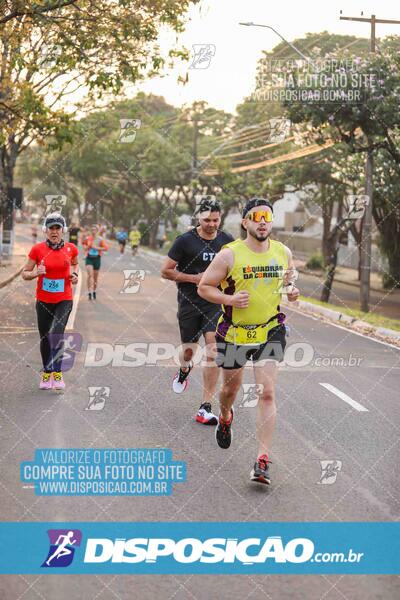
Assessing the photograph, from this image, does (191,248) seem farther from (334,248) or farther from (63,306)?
(334,248)

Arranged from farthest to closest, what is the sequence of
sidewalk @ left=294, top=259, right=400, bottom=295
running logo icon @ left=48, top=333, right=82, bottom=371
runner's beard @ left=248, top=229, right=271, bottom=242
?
sidewalk @ left=294, top=259, right=400, bottom=295
running logo icon @ left=48, top=333, right=82, bottom=371
runner's beard @ left=248, top=229, right=271, bottom=242

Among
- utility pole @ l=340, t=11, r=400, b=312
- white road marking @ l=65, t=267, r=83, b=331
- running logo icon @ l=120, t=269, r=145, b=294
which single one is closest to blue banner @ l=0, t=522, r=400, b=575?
white road marking @ l=65, t=267, r=83, b=331

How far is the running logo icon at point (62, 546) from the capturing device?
543 centimetres

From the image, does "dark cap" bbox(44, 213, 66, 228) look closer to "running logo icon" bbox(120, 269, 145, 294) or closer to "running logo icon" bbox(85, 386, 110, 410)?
"running logo icon" bbox(85, 386, 110, 410)

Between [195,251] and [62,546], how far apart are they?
12.9ft

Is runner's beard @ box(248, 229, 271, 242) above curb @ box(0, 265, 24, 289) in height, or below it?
above

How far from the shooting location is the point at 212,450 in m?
8.00

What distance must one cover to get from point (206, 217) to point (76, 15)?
33.7ft

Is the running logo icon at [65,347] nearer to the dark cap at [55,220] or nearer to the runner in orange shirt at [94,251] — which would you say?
the dark cap at [55,220]

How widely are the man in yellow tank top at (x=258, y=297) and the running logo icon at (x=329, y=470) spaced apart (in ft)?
1.41

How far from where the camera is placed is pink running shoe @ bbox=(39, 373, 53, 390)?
10.6 m

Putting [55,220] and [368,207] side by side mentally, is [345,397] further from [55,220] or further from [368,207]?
[368,207]

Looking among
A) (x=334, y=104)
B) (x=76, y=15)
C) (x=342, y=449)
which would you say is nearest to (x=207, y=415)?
(x=342, y=449)

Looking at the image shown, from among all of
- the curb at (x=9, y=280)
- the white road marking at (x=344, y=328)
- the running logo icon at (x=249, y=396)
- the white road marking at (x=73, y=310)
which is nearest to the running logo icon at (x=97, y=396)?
the running logo icon at (x=249, y=396)
